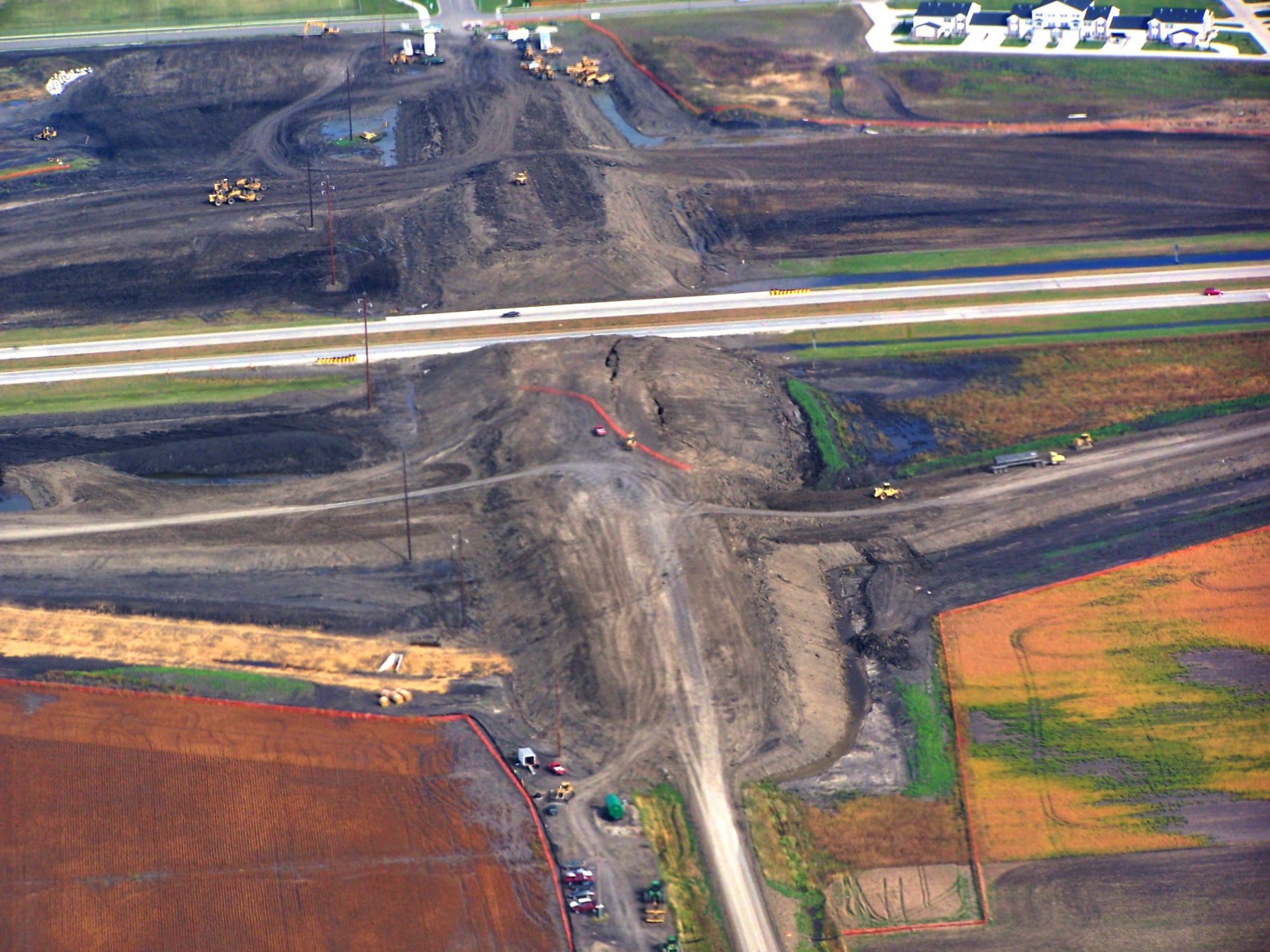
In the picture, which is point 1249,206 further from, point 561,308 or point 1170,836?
point 1170,836

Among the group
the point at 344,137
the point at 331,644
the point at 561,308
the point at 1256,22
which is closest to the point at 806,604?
the point at 331,644

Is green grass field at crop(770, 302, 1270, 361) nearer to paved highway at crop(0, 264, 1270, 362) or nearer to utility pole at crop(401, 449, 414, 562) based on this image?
paved highway at crop(0, 264, 1270, 362)

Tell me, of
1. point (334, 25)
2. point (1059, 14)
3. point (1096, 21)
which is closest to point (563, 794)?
point (1059, 14)

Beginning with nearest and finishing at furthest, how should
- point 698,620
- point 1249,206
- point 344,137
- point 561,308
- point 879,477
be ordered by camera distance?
point 698,620 → point 879,477 → point 561,308 → point 1249,206 → point 344,137

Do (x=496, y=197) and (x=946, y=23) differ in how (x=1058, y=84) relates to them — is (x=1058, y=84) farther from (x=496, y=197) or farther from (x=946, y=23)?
(x=496, y=197)

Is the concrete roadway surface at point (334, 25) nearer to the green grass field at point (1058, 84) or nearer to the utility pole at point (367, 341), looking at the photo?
the green grass field at point (1058, 84)

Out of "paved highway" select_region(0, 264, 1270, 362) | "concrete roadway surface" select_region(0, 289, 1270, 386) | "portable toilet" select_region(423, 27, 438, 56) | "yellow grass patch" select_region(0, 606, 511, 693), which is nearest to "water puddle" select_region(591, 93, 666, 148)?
"portable toilet" select_region(423, 27, 438, 56)
